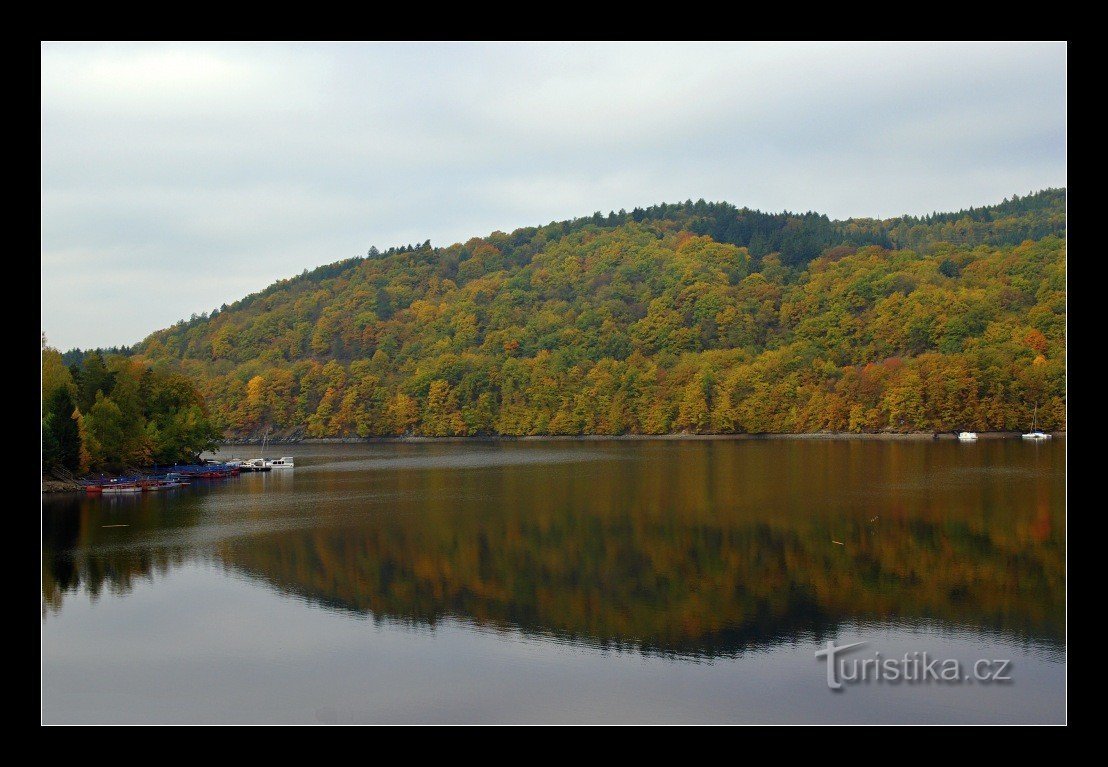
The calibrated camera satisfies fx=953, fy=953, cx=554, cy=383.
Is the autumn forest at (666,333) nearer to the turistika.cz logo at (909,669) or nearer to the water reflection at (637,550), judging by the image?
the water reflection at (637,550)

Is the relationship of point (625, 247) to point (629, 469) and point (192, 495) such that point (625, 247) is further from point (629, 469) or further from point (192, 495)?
point (192, 495)

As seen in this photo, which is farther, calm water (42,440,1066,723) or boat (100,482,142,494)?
boat (100,482,142,494)

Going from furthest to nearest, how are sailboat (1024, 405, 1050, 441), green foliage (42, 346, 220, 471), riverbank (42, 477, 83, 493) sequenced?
sailboat (1024, 405, 1050, 441)
green foliage (42, 346, 220, 471)
riverbank (42, 477, 83, 493)

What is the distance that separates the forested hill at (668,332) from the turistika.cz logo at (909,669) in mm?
66270

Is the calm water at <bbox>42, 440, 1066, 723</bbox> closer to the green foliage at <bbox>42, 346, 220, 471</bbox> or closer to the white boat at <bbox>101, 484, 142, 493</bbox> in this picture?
the white boat at <bbox>101, 484, 142, 493</bbox>

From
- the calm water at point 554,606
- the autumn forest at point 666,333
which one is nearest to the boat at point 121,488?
the calm water at point 554,606

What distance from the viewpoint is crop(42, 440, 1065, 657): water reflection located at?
56.6 feet

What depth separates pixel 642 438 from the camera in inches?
3802

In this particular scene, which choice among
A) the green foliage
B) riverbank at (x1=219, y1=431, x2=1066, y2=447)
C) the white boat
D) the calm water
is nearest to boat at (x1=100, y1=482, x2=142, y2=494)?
the white boat

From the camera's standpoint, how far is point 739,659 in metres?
14.6

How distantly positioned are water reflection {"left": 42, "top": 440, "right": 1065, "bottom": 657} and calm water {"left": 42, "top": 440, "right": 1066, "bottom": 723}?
10cm

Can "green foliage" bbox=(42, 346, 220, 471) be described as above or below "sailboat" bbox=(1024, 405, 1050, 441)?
above

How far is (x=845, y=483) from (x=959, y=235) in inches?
3890
